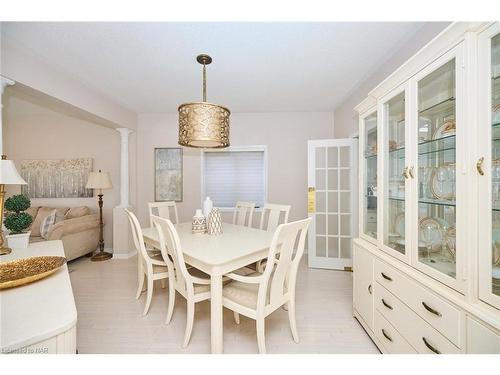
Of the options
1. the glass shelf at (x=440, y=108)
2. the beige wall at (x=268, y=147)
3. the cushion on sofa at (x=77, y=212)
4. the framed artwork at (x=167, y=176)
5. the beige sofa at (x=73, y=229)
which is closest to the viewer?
the glass shelf at (x=440, y=108)

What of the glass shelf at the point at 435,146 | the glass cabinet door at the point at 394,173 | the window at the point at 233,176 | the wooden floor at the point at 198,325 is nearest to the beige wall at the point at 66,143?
the window at the point at 233,176

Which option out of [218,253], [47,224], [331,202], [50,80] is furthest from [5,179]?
[331,202]

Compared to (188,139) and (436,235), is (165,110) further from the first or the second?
(436,235)

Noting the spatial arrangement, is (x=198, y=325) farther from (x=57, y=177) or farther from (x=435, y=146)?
(x=57, y=177)

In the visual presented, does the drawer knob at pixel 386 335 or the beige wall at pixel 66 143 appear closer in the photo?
the drawer knob at pixel 386 335

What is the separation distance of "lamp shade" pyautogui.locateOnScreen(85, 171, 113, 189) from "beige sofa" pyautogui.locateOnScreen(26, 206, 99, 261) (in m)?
0.52

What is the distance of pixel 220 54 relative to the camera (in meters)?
2.00

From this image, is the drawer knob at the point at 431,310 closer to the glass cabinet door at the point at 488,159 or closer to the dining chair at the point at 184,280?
the glass cabinet door at the point at 488,159

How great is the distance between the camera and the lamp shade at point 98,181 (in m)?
3.42

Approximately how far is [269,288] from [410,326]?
887mm

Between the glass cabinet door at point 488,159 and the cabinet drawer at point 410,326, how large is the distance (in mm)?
336
